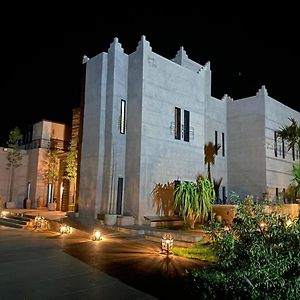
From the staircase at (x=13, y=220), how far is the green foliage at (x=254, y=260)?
11.6m

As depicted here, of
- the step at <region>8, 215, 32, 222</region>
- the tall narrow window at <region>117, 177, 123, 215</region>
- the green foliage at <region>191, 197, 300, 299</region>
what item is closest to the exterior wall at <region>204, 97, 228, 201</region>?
the tall narrow window at <region>117, 177, 123, 215</region>

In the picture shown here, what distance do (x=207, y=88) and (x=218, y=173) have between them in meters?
5.43

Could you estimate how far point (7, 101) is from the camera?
29.4 meters

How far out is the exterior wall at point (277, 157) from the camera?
1948 cm

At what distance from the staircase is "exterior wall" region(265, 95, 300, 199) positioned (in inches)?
532

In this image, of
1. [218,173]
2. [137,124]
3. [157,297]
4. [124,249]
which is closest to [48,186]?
[137,124]

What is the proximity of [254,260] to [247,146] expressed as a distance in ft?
55.4

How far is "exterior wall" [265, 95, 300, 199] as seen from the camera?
63.9 feet

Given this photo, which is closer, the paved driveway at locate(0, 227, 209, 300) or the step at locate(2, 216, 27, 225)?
the paved driveway at locate(0, 227, 209, 300)

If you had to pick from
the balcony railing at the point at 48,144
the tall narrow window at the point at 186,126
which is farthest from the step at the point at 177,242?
the balcony railing at the point at 48,144

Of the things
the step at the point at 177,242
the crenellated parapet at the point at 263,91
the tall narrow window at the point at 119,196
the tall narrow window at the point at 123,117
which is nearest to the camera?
the step at the point at 177,242

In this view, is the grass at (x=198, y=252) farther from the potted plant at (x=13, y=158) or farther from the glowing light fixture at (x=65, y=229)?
the potted plant at (x=13, y=158)

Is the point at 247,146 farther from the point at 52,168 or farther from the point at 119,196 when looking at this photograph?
the point at 52,168

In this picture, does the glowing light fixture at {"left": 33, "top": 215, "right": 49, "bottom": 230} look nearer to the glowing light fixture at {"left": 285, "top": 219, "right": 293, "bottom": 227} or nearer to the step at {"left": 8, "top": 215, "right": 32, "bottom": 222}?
the step at {"left": 8, "top": 215, "right": 32, "bottom": 222}
